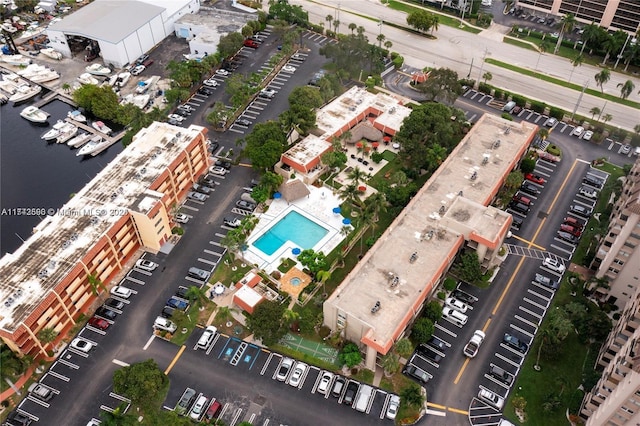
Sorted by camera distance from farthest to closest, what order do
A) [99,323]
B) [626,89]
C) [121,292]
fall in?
1. [626,89]
2. [121,292]
3. [99,323]

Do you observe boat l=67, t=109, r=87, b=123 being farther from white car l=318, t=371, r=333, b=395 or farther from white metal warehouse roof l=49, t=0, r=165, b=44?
white car l=318, t=371, r=333, b=395

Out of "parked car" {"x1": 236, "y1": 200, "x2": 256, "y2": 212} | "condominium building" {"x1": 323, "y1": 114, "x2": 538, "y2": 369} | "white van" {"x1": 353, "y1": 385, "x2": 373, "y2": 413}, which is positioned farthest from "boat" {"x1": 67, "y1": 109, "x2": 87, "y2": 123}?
"white van" {"x1": 353, "y1": 385, "x2": 373, "y2": 413}

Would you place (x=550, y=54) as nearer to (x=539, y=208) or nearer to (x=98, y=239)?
(x=539, y=208)

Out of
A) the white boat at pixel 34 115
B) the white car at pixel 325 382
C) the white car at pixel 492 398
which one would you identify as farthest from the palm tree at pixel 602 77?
the white boat at pixel 34 115

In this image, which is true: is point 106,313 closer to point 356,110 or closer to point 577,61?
point 356,110

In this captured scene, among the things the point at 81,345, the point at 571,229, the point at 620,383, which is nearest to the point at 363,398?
the point at 620,383

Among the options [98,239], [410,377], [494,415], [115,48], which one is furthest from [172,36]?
[494,415]
